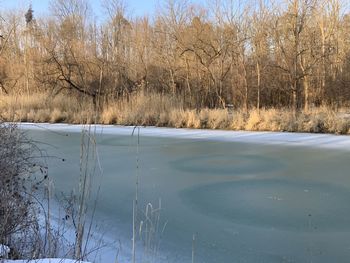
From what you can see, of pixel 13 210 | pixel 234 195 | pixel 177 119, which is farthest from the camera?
pixel 177 119

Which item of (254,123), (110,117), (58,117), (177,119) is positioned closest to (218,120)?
(254,123)

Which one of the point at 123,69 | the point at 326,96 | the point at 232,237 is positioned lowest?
the point at 232,237

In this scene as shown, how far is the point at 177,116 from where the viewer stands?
33.9 feet

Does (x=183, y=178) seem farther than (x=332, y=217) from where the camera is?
Yes

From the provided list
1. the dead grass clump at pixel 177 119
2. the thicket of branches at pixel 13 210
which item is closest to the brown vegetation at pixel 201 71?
the dead grass clump at pixel 177 119

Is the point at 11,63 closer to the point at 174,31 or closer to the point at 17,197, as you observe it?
the point at 174,31

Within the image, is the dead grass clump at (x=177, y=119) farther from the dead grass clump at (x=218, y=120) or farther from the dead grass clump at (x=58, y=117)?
the dead grass clump at (x=58, y=117)

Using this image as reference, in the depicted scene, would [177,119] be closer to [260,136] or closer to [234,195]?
[260,136]

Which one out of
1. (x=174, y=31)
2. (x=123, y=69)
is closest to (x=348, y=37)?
(x=174, y=31)

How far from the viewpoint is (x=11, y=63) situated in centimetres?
1934

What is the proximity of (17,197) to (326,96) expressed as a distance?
12.0m

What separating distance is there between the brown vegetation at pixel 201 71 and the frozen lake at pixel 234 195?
9.21ft

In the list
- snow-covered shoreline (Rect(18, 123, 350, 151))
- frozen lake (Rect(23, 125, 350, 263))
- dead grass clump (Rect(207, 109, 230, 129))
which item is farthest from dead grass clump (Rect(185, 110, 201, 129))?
frozen lake (Rect(23, 125, 350, 263))

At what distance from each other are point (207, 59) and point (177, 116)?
166 inches
